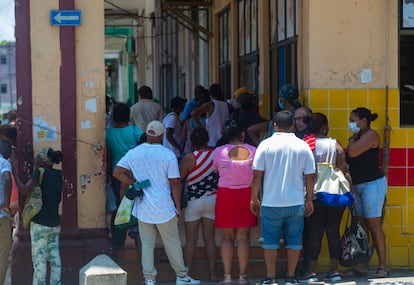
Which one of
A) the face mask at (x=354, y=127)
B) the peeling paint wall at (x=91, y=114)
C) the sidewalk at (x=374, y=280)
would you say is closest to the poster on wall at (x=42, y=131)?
the peeling paint wall at (x=91, y=114)

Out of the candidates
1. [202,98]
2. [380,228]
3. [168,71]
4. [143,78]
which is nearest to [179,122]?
[202,98]

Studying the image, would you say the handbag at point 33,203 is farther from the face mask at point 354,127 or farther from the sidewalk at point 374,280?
the face mask at point 354,127

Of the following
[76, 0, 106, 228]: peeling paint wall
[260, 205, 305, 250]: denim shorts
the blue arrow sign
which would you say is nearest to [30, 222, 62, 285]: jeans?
[76, 0, 106, 228]: peeling paint wall

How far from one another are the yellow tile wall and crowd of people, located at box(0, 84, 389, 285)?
36 cm

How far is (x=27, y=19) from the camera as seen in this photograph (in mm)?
9547

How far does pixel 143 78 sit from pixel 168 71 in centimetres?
582

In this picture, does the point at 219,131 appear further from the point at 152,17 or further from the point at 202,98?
the point at 152,17

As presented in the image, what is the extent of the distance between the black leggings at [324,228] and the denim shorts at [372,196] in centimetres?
40

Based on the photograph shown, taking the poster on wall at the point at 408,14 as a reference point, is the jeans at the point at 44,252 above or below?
below

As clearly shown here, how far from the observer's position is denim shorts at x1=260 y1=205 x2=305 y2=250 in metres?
8.81

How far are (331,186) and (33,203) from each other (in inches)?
122

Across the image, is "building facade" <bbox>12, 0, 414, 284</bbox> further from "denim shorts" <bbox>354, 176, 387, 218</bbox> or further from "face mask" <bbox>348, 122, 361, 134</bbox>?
"face mask" <bbox>348, 122, 361, 134</bbox>

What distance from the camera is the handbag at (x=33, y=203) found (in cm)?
879

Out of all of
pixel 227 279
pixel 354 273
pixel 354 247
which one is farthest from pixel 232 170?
pixel 354 273
